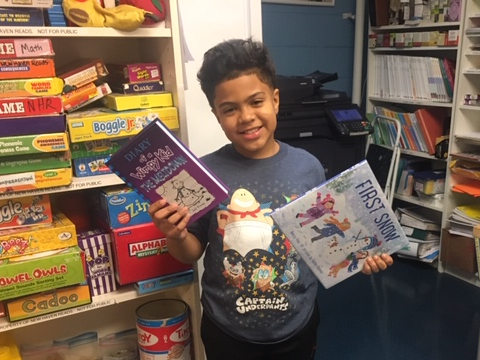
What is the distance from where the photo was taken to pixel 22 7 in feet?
3.84

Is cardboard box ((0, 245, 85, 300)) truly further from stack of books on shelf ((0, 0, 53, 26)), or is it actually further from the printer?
the printer

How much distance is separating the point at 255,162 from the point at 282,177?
7 cm

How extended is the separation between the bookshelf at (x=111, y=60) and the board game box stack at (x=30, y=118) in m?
0.03

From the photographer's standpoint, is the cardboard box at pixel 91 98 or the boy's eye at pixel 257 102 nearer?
the boy's eye at pixel 257 102

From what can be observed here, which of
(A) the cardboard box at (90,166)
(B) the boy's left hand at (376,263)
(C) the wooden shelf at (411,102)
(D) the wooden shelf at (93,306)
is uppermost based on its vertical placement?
(A) the cardboard box at (90,166)

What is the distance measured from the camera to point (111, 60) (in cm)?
156

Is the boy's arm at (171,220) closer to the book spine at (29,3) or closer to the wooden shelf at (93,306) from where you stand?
the wooden shelf at (93,306)

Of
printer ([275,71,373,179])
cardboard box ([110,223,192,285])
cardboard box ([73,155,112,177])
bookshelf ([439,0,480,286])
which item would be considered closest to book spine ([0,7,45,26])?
cardboard box ([73,155,112,177])

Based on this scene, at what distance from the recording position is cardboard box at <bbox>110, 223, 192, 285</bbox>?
1389mm

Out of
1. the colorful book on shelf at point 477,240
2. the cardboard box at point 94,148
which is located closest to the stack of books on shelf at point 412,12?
the colorful book on shelf at point 477,240

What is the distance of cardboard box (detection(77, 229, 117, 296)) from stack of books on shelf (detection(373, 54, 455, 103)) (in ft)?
7.14

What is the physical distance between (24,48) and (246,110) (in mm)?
590

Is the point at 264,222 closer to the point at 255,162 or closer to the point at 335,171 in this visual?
the point at 255,162

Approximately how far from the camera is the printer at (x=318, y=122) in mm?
2570
